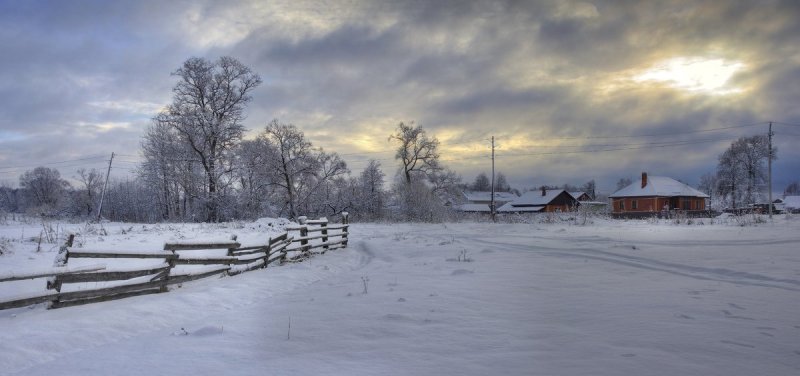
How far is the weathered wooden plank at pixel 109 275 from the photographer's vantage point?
7.56 m

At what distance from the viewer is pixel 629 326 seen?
5.37m

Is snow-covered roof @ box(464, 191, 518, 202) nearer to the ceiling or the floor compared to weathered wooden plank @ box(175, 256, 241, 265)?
nearer to the ceiling

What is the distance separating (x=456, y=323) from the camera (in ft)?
19.3

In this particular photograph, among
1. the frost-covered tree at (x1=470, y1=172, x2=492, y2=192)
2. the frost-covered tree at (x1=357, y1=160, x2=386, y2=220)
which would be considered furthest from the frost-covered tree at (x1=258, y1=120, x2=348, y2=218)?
the frost-covered tree at (x1=470, y1=172, x2=492, y2=192)

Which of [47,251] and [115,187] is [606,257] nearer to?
[47,251]

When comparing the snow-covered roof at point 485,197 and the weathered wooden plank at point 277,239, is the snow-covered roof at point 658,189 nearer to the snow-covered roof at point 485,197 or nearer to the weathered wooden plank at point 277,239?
the snow-covered roof at point 485,197

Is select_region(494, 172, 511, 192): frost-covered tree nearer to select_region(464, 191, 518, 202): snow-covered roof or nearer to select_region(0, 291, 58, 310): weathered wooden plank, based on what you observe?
select_region(464, 191, 518, 202): snow-covered roof

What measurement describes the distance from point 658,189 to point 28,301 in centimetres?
5798

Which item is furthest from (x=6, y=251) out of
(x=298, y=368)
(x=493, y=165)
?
(x=493, y=165)

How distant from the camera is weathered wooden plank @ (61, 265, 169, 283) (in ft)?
24.8

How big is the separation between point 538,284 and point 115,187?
93.6 metres

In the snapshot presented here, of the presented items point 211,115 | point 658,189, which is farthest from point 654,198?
point 211,115

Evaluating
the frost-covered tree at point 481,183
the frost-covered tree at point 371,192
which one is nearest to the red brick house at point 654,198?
the frost-covered tree at point 371,192

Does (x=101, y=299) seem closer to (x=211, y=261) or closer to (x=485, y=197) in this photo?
(x=211, y=261)
